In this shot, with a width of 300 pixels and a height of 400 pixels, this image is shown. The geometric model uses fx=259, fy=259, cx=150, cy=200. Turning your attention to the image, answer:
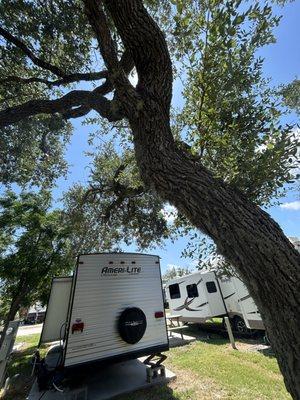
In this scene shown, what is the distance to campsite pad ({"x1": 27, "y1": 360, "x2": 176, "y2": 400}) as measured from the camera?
6.14m

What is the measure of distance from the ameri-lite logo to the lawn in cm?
280

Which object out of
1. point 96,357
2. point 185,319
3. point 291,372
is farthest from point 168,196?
point 185,319

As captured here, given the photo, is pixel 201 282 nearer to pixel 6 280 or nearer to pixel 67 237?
Result: pixel 67 237

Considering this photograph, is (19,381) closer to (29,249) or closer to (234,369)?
(29,249)

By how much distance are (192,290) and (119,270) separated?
8.47 m

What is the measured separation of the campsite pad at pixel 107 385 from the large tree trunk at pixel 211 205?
5.55 meters

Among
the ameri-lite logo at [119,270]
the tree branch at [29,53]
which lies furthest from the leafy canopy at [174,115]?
the ameri-lite logo at [119,270]

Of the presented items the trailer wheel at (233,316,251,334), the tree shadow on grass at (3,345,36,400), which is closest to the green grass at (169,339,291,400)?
the trailer wheel at (233,316,251,334)

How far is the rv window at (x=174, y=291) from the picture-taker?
16083mm

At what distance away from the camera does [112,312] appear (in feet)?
22.0

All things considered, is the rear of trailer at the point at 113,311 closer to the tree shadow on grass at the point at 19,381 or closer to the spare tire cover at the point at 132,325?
the spare tire cover at the point at 132,325

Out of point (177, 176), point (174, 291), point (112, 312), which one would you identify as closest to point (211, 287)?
point (174, 291)

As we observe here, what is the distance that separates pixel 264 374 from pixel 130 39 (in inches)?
318

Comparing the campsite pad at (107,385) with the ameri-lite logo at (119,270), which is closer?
the campsite pad at (107,385)
